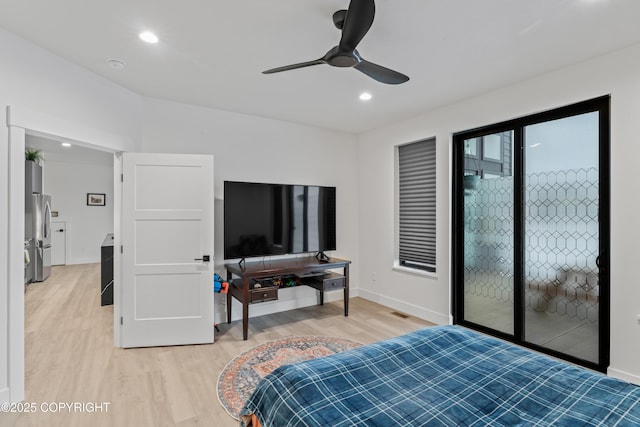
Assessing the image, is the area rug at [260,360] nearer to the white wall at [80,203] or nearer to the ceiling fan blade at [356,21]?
the ceiling fan blade at [356,21]

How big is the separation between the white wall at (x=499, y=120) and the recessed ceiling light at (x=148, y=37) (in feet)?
10.1

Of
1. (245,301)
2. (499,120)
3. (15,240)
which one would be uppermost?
(499,120)

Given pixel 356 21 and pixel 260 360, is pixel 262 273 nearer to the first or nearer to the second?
pixel 260 360

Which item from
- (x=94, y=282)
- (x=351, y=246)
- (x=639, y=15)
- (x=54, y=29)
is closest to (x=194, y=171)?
(x=54, y=29)

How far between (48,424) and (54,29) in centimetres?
264

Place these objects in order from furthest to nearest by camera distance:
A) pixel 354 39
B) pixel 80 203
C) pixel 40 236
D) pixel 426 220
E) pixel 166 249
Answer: pixel 80 203 < pixel 40 236 < pixel 426 220 < pixel 166 249 < pixel 354 39

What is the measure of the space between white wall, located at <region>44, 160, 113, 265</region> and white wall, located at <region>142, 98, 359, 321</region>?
6.12 m

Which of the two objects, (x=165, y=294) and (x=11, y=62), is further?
(x=165, y=294)

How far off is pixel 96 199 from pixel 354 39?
29.5ft

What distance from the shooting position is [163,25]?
2211mm

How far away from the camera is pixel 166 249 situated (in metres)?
3.34

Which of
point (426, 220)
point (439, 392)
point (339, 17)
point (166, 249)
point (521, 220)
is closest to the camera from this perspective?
point (439, 392)

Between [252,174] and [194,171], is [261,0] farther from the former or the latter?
[252,174]

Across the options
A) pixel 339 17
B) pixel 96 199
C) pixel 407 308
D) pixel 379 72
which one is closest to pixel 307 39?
pixel 339 17
